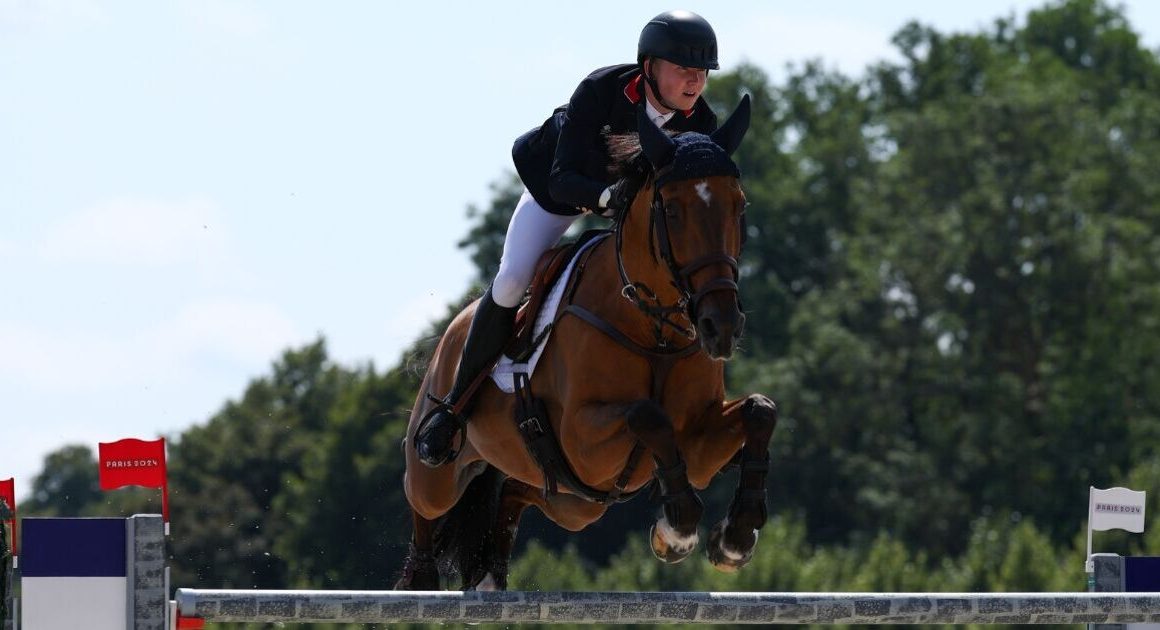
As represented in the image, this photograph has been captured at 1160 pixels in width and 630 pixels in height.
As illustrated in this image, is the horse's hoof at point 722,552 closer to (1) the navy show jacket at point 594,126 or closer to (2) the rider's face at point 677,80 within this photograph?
(1) the navy show jacket at point 594,126

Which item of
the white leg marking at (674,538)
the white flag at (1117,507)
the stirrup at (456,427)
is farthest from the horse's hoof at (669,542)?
the white flag at (1117,507)

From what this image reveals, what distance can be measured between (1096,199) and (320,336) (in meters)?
17.0

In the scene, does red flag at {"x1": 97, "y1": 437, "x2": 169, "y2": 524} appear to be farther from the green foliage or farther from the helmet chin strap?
the green foliage

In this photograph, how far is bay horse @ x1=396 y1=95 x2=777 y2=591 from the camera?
19.6 ft

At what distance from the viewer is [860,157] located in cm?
4784

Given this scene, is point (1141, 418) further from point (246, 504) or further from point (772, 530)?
point (246, 504)

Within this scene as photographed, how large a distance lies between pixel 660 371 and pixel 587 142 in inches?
31.7

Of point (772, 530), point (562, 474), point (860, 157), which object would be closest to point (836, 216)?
point (860, 157)

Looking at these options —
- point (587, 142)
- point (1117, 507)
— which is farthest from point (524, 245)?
point (1117, 507)

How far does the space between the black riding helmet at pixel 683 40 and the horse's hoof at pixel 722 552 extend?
1.50 m

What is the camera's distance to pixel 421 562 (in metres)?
8.28

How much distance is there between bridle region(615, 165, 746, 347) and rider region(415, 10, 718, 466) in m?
0.23

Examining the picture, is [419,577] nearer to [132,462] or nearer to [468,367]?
[468,367]

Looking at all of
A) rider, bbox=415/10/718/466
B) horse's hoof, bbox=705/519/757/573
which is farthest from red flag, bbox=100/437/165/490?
horse's hoof, bbox=705/519/757/573
